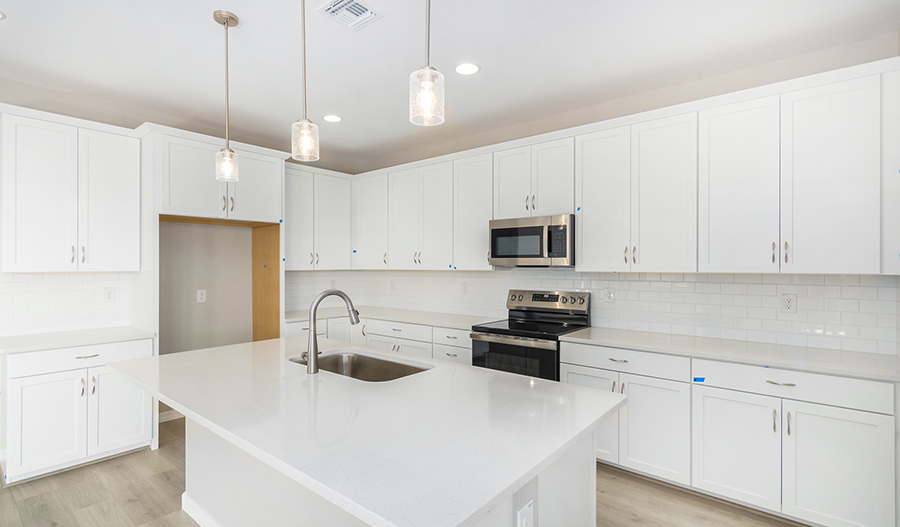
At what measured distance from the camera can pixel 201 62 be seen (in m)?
2.74

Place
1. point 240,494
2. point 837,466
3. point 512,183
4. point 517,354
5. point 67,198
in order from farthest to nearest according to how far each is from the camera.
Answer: point 512,183 < point 517,354 < point 67,198 < point 837,466 < point 240,494

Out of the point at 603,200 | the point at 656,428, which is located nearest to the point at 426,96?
the point at 603,200

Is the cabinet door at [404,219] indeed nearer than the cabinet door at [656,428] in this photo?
No

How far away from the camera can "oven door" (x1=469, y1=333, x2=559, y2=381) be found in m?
3.06

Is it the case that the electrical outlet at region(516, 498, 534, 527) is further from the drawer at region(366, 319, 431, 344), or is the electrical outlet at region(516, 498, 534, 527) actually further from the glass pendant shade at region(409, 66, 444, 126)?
the drawer at region(366, 319, 431, 344)

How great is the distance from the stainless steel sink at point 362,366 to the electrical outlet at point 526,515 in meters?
1.04

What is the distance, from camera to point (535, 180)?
349 centimetres

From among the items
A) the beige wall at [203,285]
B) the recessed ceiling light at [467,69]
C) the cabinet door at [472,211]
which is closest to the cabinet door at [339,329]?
the beige wall at [203,285]

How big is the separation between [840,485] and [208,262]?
4.65 metres

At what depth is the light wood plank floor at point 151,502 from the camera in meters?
2.42

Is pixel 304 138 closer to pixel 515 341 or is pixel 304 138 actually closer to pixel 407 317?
pixel 515 341

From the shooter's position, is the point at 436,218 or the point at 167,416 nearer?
the point at 167,416

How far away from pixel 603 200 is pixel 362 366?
6.44 ft

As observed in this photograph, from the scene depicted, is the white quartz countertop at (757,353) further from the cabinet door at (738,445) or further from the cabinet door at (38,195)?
the cabinet door at (38,195)
